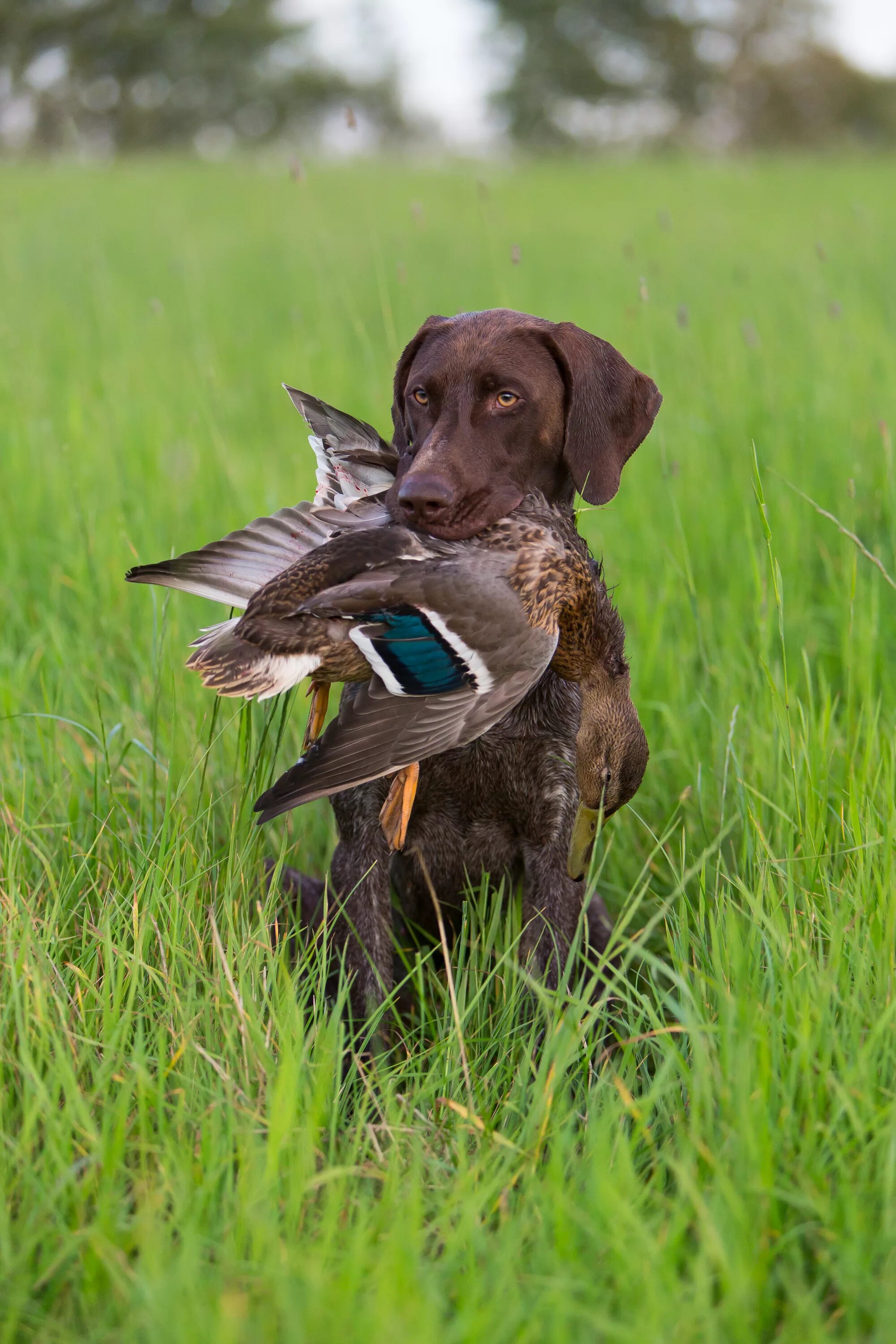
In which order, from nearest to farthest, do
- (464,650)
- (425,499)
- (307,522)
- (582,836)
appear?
1. (464,650)
2. (425,499)
3. (307,522)
4. (582,836)

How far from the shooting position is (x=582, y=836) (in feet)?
7.55

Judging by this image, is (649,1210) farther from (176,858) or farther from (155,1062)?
(176,858)

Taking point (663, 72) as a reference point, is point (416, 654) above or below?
below

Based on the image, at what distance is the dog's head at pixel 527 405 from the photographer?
230 centimetres

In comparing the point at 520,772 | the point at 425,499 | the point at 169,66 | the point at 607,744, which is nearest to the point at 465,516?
the point at 425,499

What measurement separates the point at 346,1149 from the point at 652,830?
1.34m

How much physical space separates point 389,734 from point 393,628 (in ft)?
0.58

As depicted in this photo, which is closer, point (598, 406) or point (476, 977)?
point (476, 977)

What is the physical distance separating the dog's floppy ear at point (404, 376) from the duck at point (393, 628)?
48 cm

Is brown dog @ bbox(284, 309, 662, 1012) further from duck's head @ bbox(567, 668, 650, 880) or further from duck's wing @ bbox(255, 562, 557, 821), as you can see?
duck's wing @ bbox(255, 562, 557, 821)

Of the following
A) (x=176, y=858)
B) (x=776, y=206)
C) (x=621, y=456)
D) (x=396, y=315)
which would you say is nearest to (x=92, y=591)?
(x=176, y=858)

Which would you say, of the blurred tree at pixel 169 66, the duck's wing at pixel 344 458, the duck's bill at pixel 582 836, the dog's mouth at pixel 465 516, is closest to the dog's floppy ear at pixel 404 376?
the duck's wing at pixel 344 458

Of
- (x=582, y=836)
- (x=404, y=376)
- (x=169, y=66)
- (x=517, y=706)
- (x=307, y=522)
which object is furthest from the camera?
(x=169, y=66)

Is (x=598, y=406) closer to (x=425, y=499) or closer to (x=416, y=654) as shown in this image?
(x=425, y=499)
